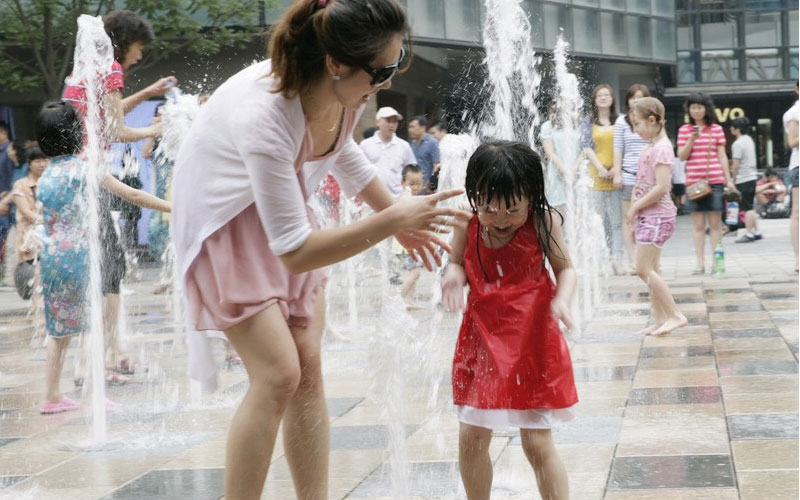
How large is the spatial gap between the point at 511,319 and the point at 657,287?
4573mm

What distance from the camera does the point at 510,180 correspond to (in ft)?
11.5

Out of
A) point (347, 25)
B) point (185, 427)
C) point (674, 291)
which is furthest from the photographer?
point (674, 291)

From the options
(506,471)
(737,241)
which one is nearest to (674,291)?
(506,471)

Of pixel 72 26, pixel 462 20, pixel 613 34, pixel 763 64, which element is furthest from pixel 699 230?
pixel 763 64

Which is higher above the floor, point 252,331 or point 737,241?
point 252,331

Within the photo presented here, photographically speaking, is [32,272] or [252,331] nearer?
[252,331]

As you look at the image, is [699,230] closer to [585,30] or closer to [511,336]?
[511,336]

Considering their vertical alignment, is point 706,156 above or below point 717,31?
below

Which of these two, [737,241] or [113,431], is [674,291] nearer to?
[113,431]

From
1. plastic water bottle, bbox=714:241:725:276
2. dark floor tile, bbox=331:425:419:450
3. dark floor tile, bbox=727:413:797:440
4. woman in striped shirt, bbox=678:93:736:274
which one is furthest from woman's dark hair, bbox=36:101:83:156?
plastic water bottle, bbox=714:241:725:276

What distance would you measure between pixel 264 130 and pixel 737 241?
54.8 feet

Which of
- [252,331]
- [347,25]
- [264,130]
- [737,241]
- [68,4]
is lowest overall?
[737,241]

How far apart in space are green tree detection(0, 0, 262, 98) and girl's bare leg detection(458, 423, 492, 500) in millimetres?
15910

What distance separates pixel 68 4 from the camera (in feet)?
66.8
